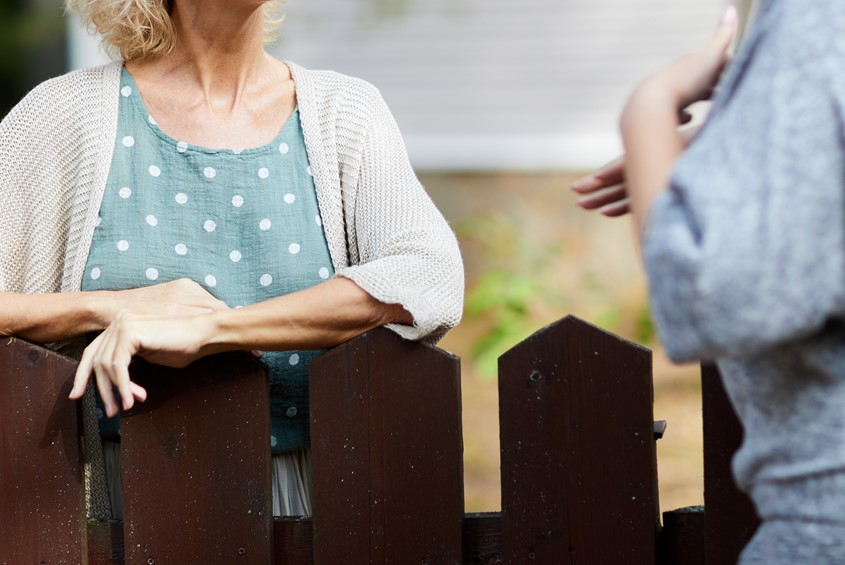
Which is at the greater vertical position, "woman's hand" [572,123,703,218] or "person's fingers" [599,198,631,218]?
"woman's hand" [572,123,703,218]

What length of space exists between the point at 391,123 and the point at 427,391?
546mm

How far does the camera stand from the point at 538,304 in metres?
6.04

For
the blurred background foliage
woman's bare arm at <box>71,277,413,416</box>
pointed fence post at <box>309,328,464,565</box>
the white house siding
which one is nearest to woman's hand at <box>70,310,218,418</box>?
woman's bare arm at <box>71,277,413,416</box>

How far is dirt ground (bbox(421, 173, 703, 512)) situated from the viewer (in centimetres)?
579

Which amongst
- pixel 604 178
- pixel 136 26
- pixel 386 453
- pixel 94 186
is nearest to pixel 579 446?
pixel 386 453

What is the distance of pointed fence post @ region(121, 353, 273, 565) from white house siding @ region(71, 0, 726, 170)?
15.3 feet

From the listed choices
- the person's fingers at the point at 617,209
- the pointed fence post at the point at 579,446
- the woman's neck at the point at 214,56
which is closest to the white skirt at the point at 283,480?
the pointed fence post at the point at 579,446

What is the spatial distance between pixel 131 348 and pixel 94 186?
0.40 m

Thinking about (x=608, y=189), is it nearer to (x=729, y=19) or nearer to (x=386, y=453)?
(x=729, y=19)

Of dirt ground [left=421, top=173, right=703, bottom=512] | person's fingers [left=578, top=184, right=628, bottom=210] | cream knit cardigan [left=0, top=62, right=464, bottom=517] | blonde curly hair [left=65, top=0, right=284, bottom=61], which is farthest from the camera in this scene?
dirt ground [left=421, top=173, right=703, bottom=512]

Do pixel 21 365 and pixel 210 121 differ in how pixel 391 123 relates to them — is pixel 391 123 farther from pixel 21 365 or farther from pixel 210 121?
pixel 21 365

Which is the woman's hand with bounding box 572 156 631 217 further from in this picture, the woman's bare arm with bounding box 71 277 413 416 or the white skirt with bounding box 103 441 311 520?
the white skirt with bounding box 103 441 311 520

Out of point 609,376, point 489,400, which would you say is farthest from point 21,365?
point 489,400

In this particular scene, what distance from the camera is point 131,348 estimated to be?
1.72 meters
